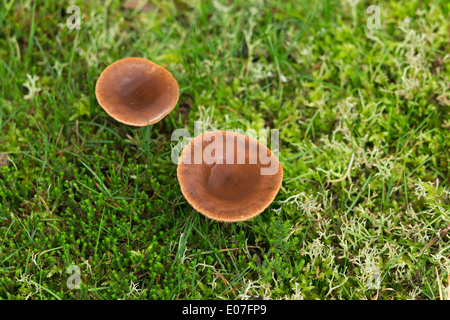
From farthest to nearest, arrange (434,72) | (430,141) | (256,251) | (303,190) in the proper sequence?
1. (434,72)
2. (430,141)
3. (303,190)
4. (256,251)

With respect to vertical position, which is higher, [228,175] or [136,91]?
[136,91]

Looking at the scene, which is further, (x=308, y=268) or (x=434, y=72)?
(x=434, y=72)

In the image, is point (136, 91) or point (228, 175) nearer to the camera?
point (228, 175)

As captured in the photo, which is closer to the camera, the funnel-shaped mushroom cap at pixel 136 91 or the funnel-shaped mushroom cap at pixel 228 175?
the funnel-shaped mushroom cap at pixel 228 175
